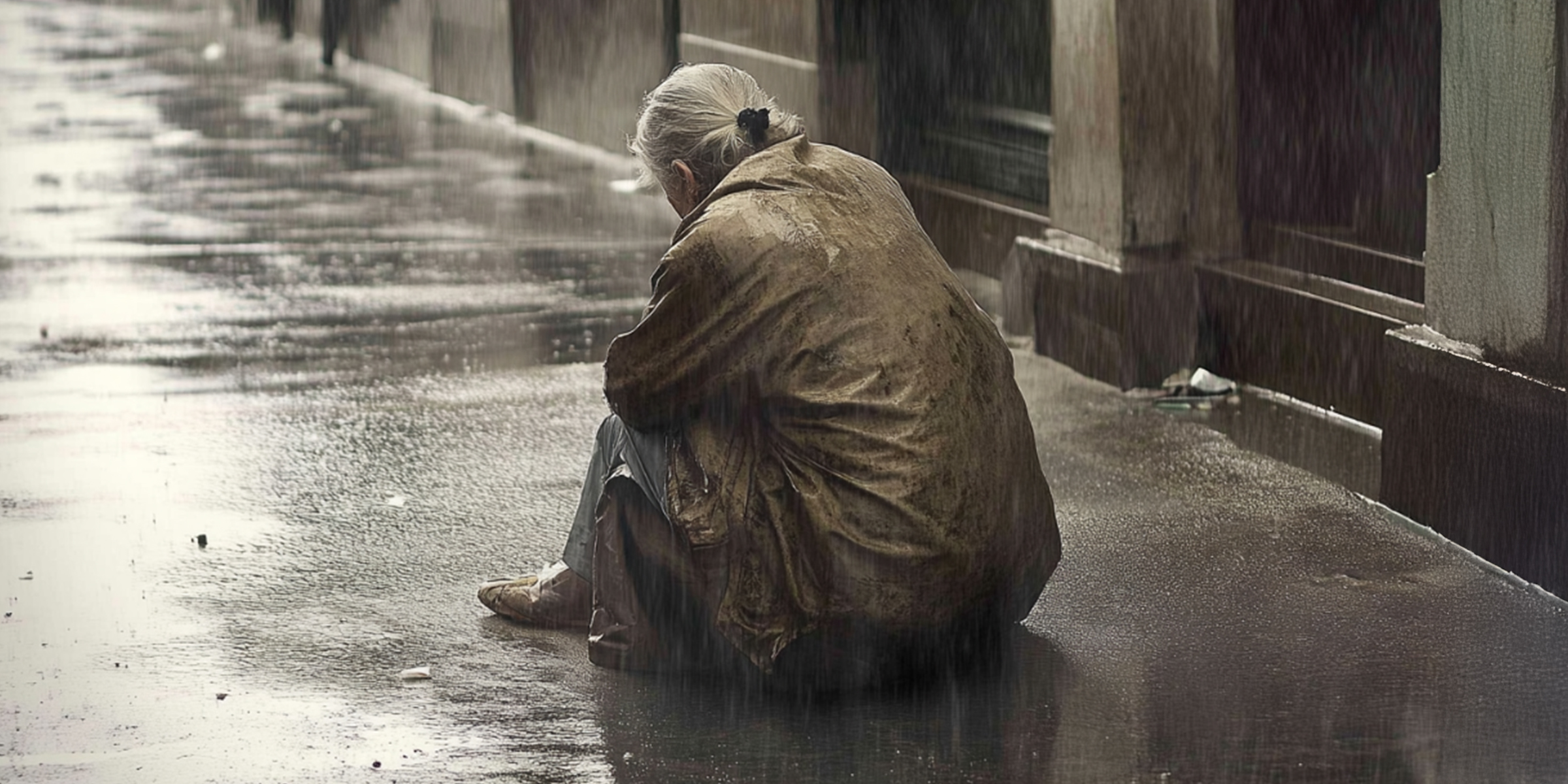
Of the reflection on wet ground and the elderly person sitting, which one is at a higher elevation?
the elderly person sitting

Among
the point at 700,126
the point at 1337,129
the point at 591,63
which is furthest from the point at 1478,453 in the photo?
the point at 591,63

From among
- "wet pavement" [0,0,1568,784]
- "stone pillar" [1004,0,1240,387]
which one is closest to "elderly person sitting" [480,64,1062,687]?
"wet pavement" [0,0,1568,784]

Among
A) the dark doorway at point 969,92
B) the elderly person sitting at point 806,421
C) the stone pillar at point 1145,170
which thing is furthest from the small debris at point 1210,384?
the elderly person sitting at point 806,421

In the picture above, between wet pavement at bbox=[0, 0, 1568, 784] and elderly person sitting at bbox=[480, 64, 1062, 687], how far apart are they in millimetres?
253

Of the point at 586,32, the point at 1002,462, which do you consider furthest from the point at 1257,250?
the point at 586,32

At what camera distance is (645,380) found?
486 centimetres

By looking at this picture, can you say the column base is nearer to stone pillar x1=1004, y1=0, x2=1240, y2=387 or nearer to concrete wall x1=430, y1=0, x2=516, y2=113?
stone pillar x1=1004, y1=0, x2=1240, y2=387

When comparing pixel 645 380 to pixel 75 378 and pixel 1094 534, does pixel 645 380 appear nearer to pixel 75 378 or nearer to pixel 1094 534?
pixel 1094 534

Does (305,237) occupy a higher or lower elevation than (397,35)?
lower

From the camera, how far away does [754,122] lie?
4.97 meters

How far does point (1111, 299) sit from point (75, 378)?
433cm

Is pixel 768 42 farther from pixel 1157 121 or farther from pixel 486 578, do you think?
pixel 486 578

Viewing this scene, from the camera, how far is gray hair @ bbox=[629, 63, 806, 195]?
4.96 metres

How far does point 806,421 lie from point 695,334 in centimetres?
32
